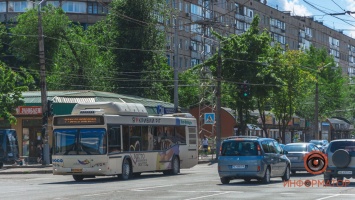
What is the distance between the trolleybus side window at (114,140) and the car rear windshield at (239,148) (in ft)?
16.9

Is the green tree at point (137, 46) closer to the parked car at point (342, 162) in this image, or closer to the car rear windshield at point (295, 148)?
the car rear windshield at point (295, 148)

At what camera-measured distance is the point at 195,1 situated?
300 ft

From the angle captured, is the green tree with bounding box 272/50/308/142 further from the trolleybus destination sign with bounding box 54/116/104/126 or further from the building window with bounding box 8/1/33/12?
the trolleybus destination sign with bounding box 54/116/104/126

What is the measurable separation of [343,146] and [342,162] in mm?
946

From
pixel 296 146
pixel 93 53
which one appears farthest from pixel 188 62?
pixel 296 146

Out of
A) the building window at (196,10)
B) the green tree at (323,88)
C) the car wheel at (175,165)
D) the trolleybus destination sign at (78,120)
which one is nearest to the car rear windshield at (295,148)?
the car wheel at (175,165)

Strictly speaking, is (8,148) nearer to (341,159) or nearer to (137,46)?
(137,46)

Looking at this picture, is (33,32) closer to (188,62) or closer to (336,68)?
(188,62)

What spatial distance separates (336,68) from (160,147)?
7839 centimetres

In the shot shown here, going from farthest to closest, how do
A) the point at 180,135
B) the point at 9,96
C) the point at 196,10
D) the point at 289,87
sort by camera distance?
1. the point at 196,10
2. the point at 289,87
3. the point at 9,96
4. the point at 180,135

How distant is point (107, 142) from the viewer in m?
31.1

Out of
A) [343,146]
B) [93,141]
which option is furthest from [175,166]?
[343,146]

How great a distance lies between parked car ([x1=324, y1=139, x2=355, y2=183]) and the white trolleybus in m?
9.11

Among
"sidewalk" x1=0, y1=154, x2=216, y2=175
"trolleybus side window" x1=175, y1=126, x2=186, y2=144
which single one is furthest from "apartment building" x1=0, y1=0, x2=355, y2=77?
"trolleybus side window" x1=175, y1=126, x2=186, y2=144
